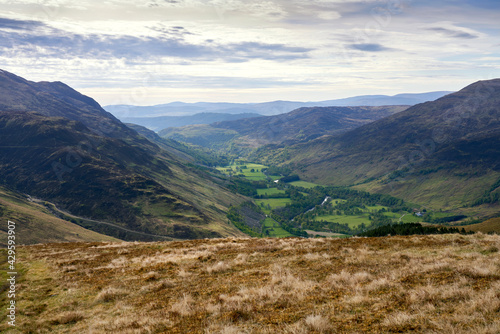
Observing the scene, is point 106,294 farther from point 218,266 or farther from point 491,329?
point 491,329

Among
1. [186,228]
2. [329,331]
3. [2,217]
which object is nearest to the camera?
[329,331]

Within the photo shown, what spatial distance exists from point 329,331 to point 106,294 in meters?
15.3

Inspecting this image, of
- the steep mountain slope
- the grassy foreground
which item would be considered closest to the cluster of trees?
the grassy foreground

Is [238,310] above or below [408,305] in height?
below

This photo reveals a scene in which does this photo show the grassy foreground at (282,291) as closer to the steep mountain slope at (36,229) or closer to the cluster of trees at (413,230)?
the cluster of trees at (413,230)

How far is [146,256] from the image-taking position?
30.6m

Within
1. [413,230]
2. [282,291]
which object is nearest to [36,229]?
[282,291]

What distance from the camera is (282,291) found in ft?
53.3

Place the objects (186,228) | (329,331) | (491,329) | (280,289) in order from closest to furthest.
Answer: (491,329)
(329,331)
(280,289)
(186,228)

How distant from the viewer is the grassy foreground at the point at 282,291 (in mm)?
11859

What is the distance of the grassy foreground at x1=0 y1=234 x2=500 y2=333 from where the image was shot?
1186 cm

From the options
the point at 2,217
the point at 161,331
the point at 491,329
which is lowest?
the point at 2,217

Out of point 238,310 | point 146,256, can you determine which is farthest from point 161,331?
point 146,256

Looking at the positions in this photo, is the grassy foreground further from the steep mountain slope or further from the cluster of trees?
the steep mountain slope
